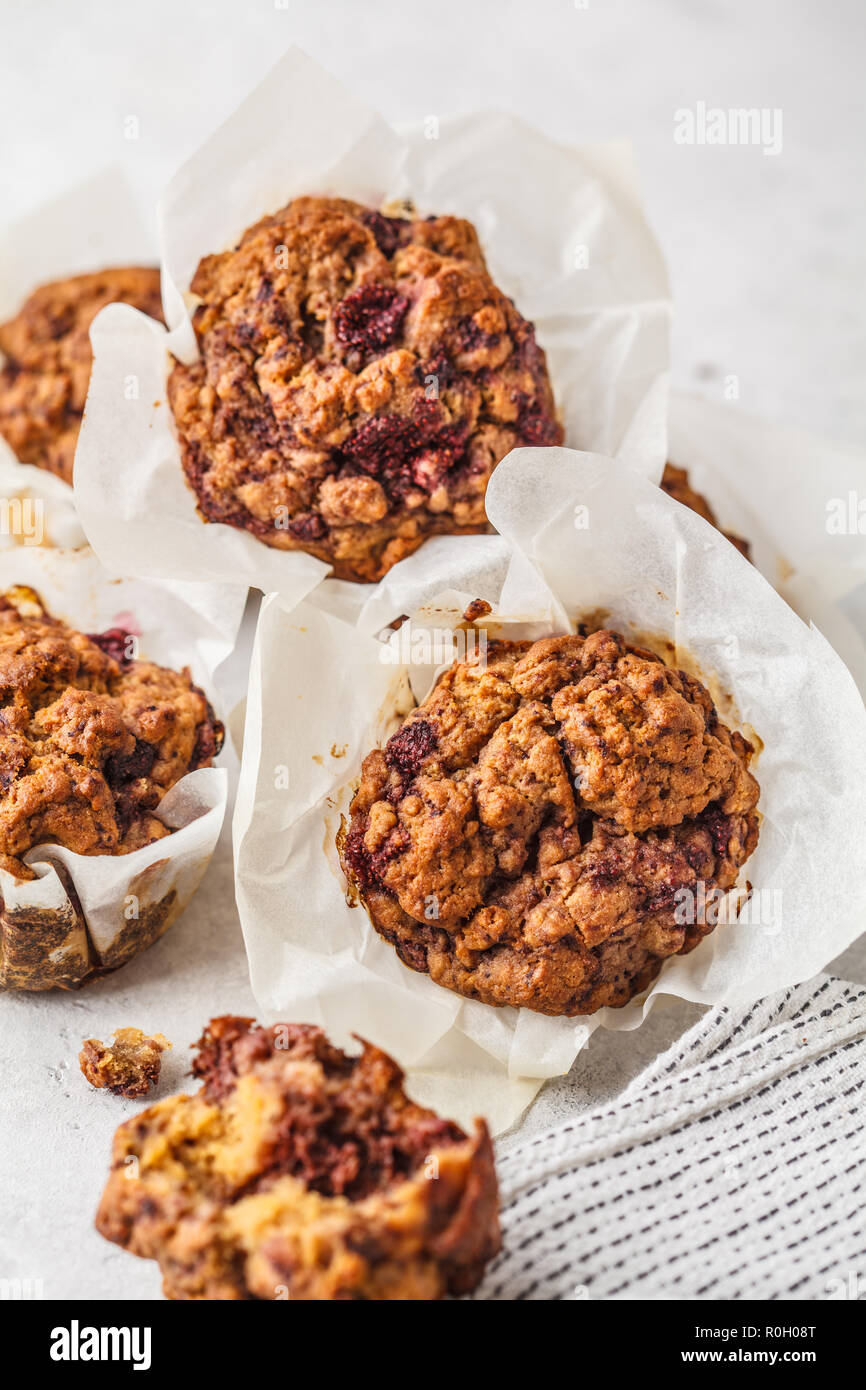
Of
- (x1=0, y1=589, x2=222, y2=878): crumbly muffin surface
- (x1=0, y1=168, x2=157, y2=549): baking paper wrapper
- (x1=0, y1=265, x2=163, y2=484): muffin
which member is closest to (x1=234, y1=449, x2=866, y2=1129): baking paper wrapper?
(x1=0, y1=589, x2=222, y2=878): crumbly muffin surface

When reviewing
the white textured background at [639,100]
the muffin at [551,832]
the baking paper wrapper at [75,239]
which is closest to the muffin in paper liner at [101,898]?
the muffin at [551,832]

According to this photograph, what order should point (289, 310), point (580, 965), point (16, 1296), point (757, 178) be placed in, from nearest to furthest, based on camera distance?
1. point (16, 1296)
2. point (580, 965)
3. point (289, 310)
4. point (757, 178)

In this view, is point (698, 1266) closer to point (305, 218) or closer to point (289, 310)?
point (289, 310)

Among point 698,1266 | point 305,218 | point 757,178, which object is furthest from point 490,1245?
point 757,178

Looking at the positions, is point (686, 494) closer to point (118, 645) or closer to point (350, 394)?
point (350, 394)

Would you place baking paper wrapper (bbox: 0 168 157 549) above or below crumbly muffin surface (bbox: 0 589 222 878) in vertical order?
above

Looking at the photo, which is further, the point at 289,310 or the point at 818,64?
the point at 818,64

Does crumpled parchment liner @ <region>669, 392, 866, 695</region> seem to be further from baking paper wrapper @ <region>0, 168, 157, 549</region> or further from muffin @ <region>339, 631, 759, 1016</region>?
baking paper wrapper @ <region>0, 168, 157, 549</region>

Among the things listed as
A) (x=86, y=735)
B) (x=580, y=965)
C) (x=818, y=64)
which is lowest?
(x=580, y=965)
